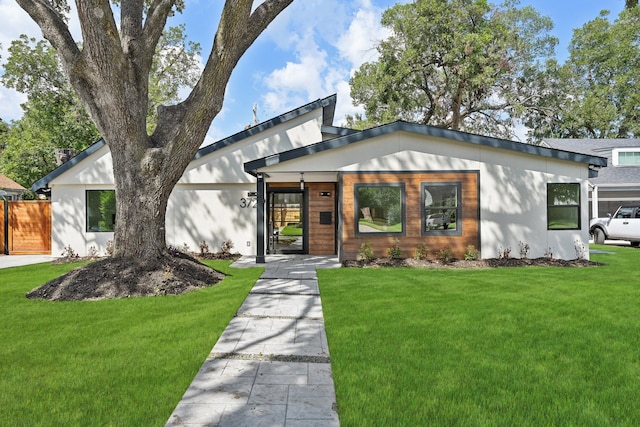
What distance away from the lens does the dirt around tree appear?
19.2 ft

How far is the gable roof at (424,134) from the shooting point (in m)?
9.19

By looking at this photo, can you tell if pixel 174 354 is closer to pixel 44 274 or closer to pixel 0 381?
pixel 0 381

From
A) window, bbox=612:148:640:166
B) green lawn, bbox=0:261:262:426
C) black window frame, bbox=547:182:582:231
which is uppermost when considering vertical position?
window, bbox=612:148:640:166

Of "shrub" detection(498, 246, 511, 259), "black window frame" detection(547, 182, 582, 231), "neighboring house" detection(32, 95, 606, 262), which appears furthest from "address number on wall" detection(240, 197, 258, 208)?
"black window frame" detection(547, 182, 582, 231)

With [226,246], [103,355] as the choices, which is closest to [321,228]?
[226,246]

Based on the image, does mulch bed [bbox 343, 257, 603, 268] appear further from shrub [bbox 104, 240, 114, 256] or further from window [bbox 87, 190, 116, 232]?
window [bbox 87, 190, 116, 232]

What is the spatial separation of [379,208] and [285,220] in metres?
3.40

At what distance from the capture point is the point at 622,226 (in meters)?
13.2

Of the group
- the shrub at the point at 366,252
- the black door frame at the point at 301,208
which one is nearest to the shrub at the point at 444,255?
the shrub at the point at 366,252

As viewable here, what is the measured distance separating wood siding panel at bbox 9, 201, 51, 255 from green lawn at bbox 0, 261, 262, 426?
7.35 metres

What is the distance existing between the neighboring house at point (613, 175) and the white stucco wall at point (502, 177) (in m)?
7.93

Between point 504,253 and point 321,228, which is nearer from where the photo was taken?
point 504,253

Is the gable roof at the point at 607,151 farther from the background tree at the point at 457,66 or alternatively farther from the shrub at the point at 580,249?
the shrub at the point at 580,249

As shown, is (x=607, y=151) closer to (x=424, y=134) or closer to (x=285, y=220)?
(x=424, y=134)
